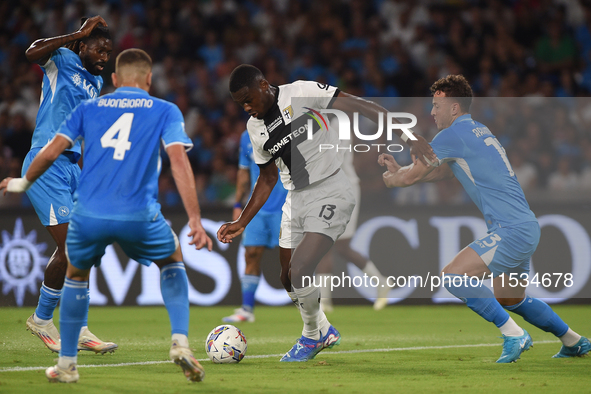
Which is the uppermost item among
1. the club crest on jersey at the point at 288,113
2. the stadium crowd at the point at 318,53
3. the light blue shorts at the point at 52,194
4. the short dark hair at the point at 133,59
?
the stadium crowd at the point at 318,53

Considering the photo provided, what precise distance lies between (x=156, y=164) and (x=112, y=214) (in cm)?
42

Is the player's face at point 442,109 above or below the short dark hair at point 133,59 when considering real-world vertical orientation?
below

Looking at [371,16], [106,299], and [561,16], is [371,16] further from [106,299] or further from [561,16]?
[106,299]

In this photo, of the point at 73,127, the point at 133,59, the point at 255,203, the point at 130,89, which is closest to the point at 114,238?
the point at 73,127

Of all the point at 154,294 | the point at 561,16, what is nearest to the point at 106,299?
the point at 154,294

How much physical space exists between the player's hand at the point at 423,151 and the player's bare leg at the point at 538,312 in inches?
43.1

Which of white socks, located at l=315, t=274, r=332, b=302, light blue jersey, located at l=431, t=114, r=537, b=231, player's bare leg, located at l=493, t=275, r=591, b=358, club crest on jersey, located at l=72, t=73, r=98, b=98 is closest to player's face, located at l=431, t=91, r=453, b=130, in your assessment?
light blue jersey, located at l=431, t=114, r=537, b=231

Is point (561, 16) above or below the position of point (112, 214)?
above

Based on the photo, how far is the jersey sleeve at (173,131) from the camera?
14.4 feet

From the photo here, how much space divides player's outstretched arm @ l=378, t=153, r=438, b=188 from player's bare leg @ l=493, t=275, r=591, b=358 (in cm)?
102

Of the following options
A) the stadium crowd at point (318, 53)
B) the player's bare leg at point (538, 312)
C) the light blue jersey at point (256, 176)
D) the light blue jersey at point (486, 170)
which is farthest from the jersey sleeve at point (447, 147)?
the stadium crowd at point (318, 53)

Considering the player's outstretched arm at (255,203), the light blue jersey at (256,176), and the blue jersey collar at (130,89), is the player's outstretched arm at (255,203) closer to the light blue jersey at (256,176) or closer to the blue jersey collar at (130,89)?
the blue jersey collar at (130,89)

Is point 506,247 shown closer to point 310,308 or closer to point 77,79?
point 310,308

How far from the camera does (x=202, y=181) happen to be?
38.2 feet
